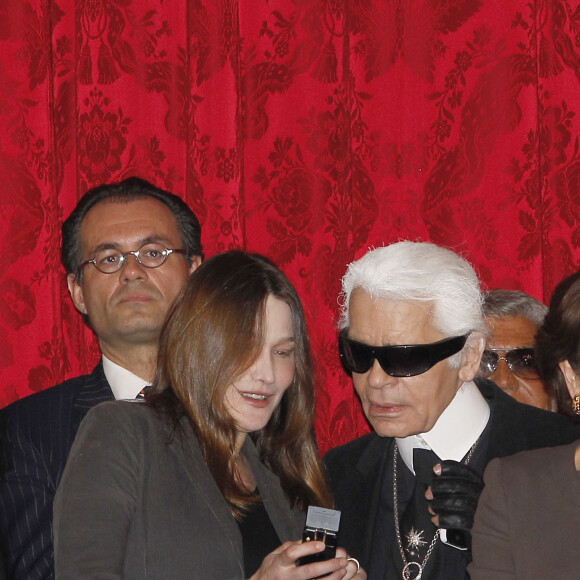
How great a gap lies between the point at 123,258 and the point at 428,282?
3.19 ft

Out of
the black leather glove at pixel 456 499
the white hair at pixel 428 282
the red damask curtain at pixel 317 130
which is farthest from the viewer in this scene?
the red damask curtain at pixel 317 130

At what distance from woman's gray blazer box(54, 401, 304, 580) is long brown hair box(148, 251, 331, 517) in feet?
0.18

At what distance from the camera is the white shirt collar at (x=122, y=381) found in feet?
9.02

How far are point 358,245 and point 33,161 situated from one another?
1137 mm

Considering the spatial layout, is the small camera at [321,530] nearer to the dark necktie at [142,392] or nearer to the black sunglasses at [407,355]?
the black sunglasses at [407,355]

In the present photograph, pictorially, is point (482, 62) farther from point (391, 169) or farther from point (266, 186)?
point (266, 186)

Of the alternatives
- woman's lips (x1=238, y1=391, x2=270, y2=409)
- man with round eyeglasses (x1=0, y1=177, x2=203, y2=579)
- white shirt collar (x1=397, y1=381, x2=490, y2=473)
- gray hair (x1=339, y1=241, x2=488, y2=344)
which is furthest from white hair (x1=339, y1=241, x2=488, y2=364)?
man with round eyeglasses (x1=0, y1=177, x2=203, y2=579)

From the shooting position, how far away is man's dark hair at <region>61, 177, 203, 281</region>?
293 cm

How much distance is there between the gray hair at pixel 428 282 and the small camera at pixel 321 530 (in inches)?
23.4

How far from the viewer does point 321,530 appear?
1.99 metres

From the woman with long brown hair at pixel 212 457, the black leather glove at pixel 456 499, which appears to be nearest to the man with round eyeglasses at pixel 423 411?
the black leather glove at pixel 456 499

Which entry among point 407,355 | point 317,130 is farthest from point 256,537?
point 317,130

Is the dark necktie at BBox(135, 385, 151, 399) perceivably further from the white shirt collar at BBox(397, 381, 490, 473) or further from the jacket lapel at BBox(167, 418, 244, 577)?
the white shirt collar at BBox(397, 381, 490, 473)

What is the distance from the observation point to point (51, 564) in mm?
2357
